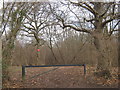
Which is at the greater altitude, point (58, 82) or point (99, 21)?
point (99, 21)

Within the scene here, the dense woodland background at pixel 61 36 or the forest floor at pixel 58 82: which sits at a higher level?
the dense woodland background at pixel 61 36

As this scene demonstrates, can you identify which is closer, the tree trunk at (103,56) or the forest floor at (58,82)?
the forest floor at (58,82)

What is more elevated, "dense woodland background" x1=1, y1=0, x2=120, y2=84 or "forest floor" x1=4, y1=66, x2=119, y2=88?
"dense woodland background" x1=1, y1=0, x2=120, y2=84

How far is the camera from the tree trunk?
5469 millimetres

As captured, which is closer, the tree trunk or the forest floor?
the forest floor

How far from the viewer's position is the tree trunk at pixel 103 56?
5469 mm

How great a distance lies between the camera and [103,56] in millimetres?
5754

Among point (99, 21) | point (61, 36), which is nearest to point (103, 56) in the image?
point (99, 21)

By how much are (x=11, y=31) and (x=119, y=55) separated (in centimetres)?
549

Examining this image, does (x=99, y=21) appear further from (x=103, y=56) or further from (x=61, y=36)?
(x=61, y=36)

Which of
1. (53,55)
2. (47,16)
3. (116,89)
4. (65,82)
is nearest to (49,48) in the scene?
(53,55)

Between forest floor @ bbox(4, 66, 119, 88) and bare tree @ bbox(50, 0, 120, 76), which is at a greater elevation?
bare tree @ bbox(50, 0, 120, 76)

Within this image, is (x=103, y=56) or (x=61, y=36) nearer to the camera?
(x=103, y=56)

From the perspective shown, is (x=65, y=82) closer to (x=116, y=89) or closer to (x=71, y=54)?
(x=116, y=89)
